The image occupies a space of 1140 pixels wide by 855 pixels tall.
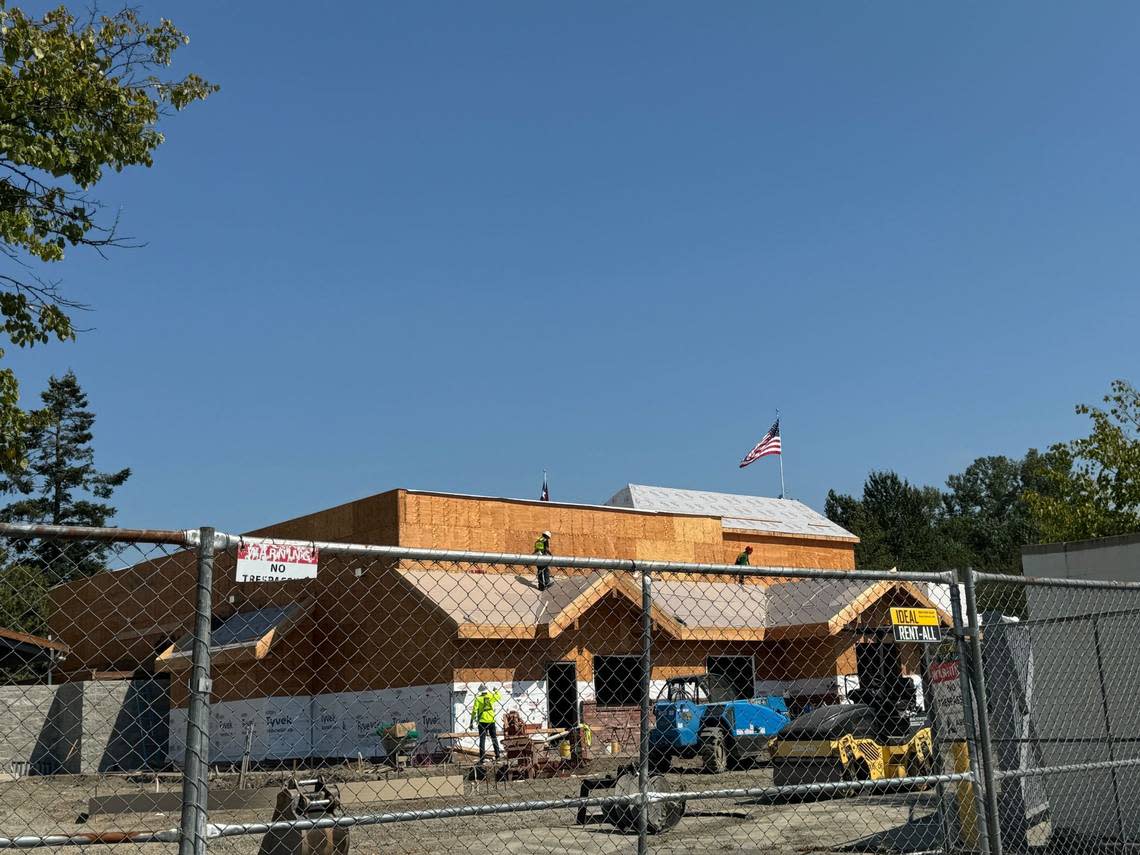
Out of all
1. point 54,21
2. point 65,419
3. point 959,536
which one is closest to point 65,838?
point 54,21

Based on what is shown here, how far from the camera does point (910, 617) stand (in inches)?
253

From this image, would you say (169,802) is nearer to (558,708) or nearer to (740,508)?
(558,708)

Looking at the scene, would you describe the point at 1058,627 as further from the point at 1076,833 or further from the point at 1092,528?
the point at 1092,528

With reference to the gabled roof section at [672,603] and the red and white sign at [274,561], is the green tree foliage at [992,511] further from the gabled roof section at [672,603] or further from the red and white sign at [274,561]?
the red and white sign at [274,561]

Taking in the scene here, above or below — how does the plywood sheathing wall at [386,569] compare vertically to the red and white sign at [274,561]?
above

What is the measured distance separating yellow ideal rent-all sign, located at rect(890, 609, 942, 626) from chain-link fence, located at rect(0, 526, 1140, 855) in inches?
0.9

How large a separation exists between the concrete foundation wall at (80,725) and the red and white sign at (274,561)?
30.4 meters

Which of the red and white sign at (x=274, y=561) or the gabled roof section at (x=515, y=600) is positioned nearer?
the red and white sign at (x=274, y=561)

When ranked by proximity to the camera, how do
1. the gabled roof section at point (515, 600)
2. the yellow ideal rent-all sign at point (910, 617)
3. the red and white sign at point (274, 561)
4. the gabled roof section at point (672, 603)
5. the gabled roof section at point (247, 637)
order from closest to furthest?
1. the red and white sign at point (274, 561)
2. the yellow ideal rent-all sign at point (910, 617)
3. the gabled roof section at point (515, 600)
4. the gabled roof section at point (672, 603)
5. the gabled roof section at point (247, 637)

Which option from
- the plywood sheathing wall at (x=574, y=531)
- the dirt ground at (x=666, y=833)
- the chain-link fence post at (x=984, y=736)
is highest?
the plywood sheathing wall at (x=574, y=531)

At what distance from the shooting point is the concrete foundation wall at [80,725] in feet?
107

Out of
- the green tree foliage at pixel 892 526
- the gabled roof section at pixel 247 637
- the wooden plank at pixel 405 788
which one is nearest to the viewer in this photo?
the wooden plank at pixel 405 788

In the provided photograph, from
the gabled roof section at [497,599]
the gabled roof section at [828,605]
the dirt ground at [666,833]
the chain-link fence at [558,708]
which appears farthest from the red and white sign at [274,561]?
the gabled roof section at [828,605]

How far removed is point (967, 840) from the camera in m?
8.80
